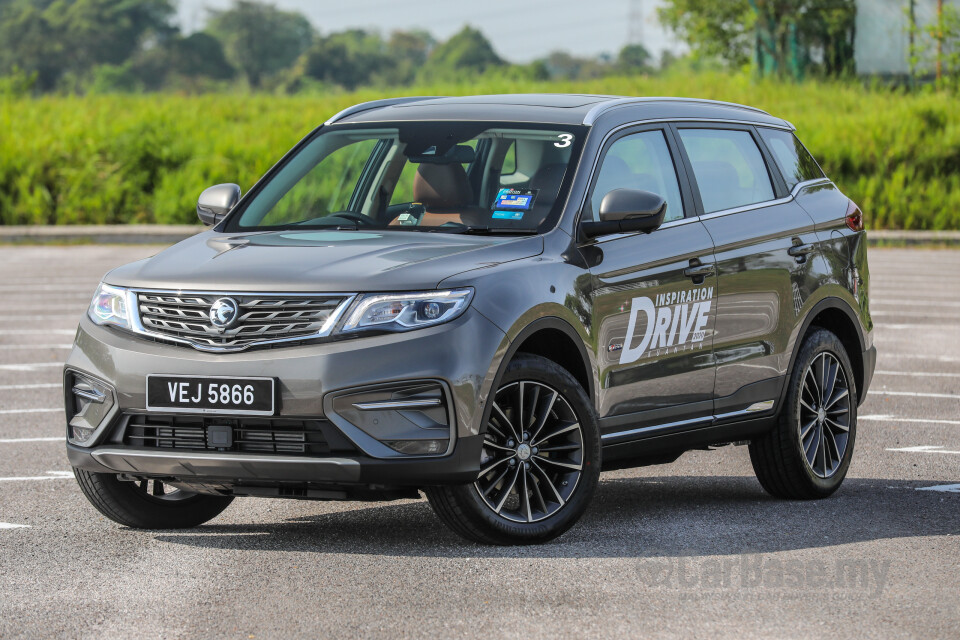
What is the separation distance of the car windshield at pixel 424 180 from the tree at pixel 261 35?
472 ft

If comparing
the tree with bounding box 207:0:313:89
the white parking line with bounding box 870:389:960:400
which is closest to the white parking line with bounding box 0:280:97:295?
the white parking line with bounding box 870:389:960:400

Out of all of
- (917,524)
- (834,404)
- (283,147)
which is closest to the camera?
(917,524)

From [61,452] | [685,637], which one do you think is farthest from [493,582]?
[61,452]

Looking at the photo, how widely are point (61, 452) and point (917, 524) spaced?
190 inches

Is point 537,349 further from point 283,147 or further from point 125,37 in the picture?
point 125,37

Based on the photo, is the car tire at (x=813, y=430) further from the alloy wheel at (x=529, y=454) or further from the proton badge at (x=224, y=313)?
the proton badge at (x=224, y=313)

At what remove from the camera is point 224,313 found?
5.84 metres

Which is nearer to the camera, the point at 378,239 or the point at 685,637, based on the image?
the point at 685,637

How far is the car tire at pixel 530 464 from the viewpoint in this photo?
6082 millimetres

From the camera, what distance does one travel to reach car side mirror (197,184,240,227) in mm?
7277

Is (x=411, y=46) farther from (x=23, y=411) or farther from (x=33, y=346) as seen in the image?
(x=23, y=411)

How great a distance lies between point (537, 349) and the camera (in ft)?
21.4

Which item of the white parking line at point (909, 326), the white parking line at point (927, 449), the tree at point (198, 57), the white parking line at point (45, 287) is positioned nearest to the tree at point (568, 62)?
the tree at point (198, 57)

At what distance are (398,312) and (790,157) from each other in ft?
11.1
